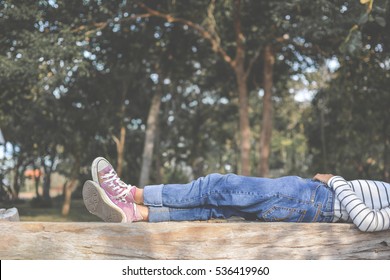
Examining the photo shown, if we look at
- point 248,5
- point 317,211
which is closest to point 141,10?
point 248,5

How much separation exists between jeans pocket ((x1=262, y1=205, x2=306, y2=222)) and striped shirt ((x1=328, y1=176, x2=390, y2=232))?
244mm

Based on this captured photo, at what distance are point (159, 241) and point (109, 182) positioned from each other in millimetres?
627

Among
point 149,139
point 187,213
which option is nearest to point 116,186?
point 187,213

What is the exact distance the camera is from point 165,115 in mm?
21047

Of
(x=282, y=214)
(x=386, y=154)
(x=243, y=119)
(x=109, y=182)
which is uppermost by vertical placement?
(x=243, y=119)

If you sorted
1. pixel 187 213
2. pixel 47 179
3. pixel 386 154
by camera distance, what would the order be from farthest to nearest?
pixel 47 179, pixel 386 154, pixel 187 213

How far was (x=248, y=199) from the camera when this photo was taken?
3.15 metres

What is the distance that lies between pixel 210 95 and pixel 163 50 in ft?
29.1

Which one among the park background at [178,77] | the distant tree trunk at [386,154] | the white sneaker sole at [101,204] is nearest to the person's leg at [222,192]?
the white sneaker sole at [101,204]

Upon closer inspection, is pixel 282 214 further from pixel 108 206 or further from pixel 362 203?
pixel 108 206

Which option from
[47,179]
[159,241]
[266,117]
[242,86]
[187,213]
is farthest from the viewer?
[47,179]

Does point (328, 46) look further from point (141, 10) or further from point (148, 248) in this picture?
point (148, 248)

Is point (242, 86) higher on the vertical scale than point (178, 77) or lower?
lower

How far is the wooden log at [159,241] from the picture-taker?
2830mm
